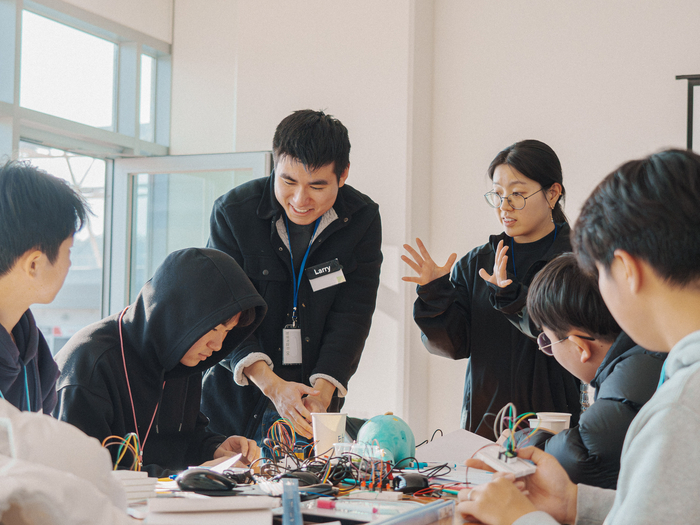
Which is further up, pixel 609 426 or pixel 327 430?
pixel 609 426

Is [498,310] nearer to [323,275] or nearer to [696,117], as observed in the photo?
[323,275]

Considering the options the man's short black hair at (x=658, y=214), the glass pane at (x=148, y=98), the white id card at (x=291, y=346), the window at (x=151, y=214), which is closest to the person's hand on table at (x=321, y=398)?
the white id card at (x=291, y=346)

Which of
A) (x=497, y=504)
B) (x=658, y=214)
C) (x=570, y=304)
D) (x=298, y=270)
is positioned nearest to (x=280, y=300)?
(x=298, y=270)

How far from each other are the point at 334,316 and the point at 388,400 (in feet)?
5.17

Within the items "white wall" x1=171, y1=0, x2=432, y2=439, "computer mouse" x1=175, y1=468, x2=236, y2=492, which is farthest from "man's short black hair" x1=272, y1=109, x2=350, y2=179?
Answer: "white wall" x1=171, y1=0, x2=432, y2=439

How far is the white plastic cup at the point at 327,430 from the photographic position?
1594mm

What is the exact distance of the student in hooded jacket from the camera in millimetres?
1367

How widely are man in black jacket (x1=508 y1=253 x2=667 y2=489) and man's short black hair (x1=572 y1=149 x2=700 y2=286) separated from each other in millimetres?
407

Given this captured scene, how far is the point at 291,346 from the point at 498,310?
0.70 meters

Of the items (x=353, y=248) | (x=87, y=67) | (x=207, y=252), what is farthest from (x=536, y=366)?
(x=87, y=67)

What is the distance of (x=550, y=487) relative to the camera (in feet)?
3.81

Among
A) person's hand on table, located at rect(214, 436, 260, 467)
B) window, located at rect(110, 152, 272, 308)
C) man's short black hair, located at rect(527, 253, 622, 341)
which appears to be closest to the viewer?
man's short black hair, located at rect(527, 253, 622, 341)

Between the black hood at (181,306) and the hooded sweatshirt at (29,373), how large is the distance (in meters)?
0.20

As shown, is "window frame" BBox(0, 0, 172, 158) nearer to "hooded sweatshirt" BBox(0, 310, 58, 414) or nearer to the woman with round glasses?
"hooded sweatshirt" BBox(0, 310, 58, 414)
